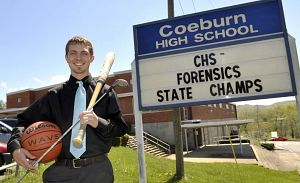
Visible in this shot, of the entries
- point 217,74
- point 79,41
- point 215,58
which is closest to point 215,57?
point 215,58

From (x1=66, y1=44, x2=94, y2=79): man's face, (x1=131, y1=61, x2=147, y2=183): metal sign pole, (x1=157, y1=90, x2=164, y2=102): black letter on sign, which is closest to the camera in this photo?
(x1=66, y1=44, x2=94, y2=79): man's face

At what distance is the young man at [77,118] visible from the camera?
3.06 metres

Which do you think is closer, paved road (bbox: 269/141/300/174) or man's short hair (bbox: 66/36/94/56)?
man's short hair (bbox: 66/36/94/56)

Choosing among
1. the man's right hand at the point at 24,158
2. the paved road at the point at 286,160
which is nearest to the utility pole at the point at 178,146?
the man's right hand at the point at 24,158

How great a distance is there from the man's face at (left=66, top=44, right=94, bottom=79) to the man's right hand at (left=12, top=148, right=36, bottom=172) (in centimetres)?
101

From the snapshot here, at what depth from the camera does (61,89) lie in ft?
11.4

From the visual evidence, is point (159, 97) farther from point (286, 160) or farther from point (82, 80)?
point (286, 160)

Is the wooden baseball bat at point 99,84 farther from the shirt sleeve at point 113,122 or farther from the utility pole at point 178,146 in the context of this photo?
the utility pole at point 178,146

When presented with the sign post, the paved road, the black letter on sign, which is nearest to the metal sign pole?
the sign post

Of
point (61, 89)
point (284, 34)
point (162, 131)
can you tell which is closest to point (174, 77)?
point (284, 34)

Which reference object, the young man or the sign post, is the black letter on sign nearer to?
the sign post

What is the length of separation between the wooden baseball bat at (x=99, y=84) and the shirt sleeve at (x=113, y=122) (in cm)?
19

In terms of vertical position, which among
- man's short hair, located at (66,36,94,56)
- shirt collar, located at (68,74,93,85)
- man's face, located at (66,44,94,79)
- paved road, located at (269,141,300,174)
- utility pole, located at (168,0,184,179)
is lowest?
paved road, located at (269,141,300,174)

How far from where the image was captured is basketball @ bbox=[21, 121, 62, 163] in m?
3.10
